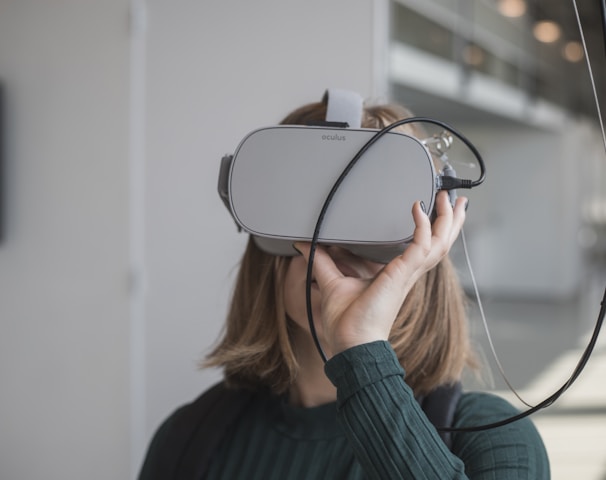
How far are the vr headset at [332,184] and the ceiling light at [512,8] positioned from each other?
211 inches

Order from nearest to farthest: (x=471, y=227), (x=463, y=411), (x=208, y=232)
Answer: (x=463, y=411)
(x=208, y=232)
(x=471, y=227)

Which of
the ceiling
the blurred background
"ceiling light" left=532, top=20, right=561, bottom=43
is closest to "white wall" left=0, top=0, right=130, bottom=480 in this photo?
the blurred background

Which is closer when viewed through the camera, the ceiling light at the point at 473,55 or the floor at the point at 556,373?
the floor at the point at 556,373

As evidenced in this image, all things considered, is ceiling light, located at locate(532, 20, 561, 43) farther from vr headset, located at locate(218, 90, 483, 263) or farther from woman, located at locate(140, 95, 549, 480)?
vr headset, located at locate(218, 90, 483, 263)

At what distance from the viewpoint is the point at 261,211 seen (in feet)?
2.52

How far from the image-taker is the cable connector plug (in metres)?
0.74

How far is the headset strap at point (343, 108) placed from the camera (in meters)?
0.85

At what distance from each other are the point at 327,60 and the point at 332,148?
3.21ft

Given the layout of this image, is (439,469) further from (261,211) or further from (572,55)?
(572,55)

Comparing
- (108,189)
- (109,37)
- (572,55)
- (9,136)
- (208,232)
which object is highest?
(572,55)

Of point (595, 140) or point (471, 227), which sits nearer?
point (471, 227)

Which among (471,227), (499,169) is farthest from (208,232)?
(499,169)

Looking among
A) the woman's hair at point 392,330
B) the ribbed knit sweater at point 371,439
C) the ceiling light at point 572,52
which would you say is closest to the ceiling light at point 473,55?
the ceiling light at point 572,52

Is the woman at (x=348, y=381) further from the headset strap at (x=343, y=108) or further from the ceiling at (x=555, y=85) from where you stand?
the ceiling at (x=555, y=85)
